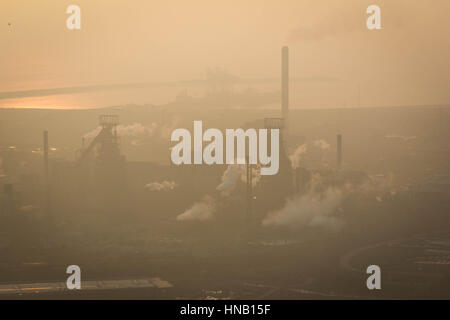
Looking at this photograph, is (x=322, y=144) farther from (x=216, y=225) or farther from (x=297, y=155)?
(x=216, y=225)

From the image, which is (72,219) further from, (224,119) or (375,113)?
(375,113)

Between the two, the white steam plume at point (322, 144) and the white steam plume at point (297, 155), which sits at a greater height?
the white steam plume at point (322, 144)

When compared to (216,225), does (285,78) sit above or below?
above

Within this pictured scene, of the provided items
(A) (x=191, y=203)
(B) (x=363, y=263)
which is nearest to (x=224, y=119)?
(A) (x=191, y=203)

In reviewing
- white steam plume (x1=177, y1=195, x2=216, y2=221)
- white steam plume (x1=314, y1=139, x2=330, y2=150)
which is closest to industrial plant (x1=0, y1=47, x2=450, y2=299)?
white steam plume (x1=177, y1=195, x2=216, y2=221)

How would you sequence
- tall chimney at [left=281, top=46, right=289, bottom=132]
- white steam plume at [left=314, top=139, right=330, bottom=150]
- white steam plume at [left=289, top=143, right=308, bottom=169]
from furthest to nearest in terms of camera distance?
white steam plume at [left=314, top=139, right=330, bottom=150] → tall chimney at [left=281, top=46, right=289, bottom=132] → white steam plume at [left=289, top=143, right=308, bottom=169]

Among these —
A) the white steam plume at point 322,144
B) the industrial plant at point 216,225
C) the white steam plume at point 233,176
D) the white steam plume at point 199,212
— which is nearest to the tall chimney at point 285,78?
the industrial plant at point 216,225

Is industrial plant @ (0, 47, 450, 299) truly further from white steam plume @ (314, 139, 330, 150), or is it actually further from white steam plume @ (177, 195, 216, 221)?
white steam plume @ (314, 139, 330, 150)

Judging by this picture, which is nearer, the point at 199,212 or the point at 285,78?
the point at 199,212

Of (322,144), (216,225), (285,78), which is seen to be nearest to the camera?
(216,225)

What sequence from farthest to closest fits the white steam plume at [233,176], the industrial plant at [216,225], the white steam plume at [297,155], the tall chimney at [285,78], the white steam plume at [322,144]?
1. the white steam plume at [322,144]
2. the tall chimney at [285,78]
3. the white steam plume at [297,155]
4. the white steam plume at [233,176]
5. the industrial plant at [216,225]

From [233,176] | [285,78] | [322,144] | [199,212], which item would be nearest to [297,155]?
[285,78]

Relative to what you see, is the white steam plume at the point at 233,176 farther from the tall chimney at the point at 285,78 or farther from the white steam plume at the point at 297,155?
the tall chimney at the point at 285,78
